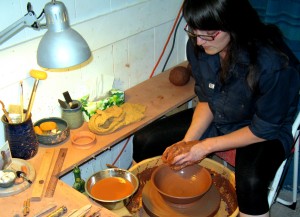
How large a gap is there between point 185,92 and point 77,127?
64cm

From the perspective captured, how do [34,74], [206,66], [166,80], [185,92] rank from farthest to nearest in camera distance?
[166,80] < [185,92] < [206,66] < [34,74]

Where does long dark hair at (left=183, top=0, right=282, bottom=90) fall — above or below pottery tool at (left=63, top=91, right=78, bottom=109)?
above

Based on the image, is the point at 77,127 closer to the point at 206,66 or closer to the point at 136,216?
the point at 136,216

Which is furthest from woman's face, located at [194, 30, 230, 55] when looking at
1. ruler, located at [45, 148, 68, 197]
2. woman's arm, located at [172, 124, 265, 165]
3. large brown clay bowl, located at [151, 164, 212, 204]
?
ruler, located at [45, 148, 68, 197]

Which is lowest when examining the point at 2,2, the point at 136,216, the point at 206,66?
the point at 136,216

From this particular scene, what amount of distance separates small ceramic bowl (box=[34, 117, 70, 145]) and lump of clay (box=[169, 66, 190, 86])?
0.71 meters

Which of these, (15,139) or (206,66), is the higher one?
(206,66)

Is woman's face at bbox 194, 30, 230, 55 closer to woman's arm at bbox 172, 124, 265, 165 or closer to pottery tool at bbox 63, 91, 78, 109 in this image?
woman's arm at bbox 172, 124, 265, 165

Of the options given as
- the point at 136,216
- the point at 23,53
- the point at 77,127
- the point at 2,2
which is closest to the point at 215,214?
the point at 136,216

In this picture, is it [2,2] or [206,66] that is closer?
[2,2]

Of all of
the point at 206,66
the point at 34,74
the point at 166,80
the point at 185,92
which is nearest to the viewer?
the point at 34,74

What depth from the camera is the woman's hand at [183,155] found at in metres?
1.61

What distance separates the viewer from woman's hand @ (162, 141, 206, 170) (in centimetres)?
161

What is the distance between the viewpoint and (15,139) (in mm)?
1507
